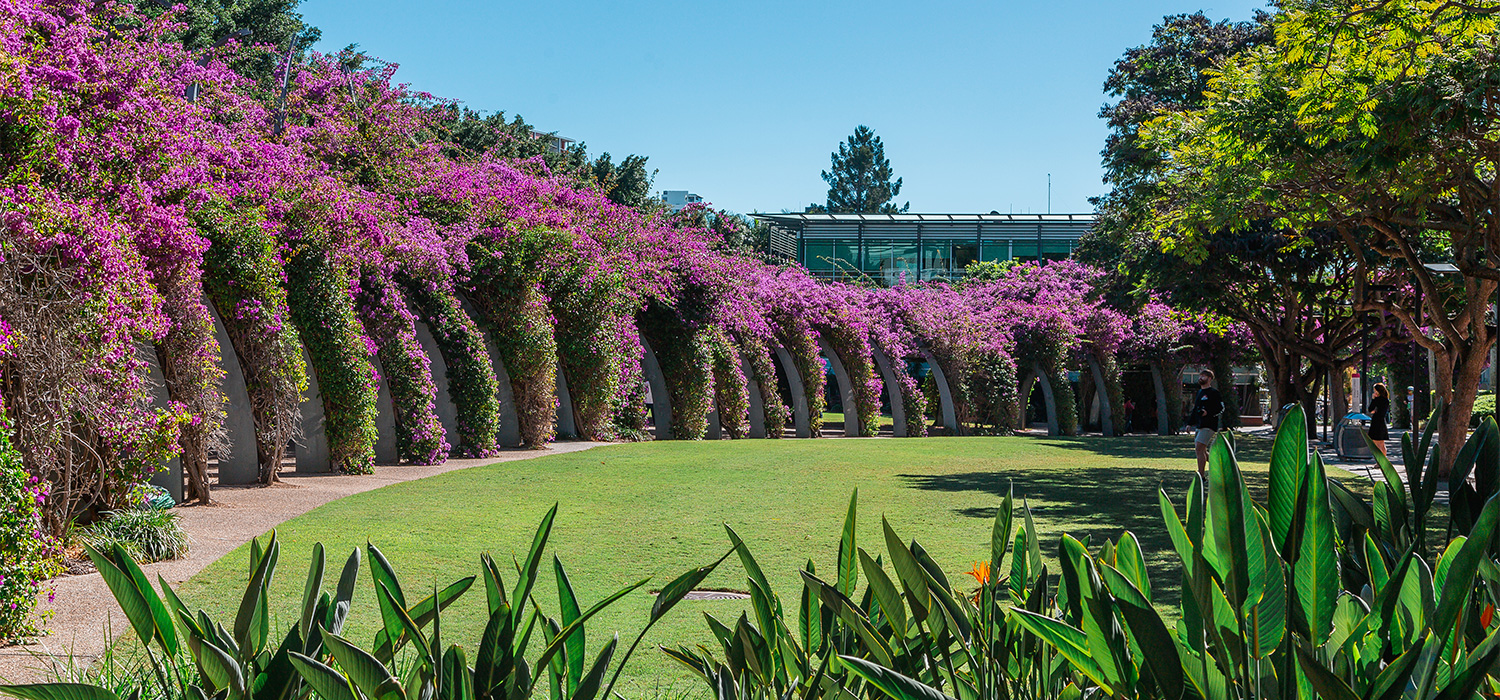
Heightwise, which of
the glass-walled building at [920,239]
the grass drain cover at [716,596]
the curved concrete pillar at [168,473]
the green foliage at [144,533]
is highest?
the glass-walled building at [920,239]

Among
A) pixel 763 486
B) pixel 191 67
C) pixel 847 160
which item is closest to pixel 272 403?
pixel 191 67

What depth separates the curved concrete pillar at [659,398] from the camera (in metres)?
23.0

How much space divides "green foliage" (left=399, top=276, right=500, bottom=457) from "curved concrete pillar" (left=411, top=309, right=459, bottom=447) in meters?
0.16

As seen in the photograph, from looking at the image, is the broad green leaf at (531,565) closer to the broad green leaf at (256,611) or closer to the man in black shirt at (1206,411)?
the broad green leaf at (256,611)

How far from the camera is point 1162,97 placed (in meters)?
21.8

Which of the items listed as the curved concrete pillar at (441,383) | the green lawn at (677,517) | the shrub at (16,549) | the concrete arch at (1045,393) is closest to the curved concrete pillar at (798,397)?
the green lawn at (677,517)

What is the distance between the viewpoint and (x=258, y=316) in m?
11.9

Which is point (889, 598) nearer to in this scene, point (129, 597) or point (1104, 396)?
point (129, 597)

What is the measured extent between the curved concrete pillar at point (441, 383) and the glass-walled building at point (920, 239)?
37.9m

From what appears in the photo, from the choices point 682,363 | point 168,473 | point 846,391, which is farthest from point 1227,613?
point 846,391

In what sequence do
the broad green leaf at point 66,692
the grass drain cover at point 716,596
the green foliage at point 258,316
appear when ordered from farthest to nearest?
the green foliage at point 258,316
the grass drain cover at point 716,596
the broad green leaf at point 66,692

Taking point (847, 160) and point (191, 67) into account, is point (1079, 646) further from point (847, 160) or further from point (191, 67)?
point (847, 160)

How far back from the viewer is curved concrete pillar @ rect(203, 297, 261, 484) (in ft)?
40.6

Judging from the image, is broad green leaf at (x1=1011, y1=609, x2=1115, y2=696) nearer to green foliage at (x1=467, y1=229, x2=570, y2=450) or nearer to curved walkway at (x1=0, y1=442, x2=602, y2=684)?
curved walkway at (x1=0, y1=442, x2=602, y2=684)
